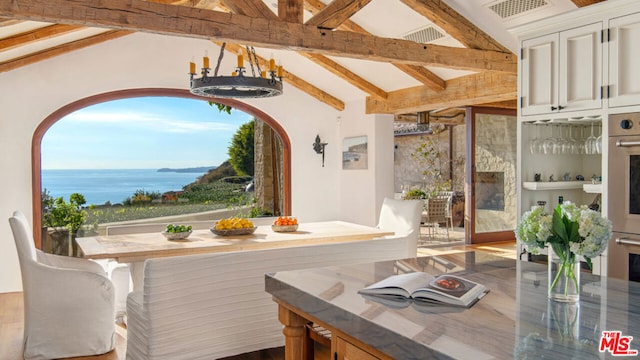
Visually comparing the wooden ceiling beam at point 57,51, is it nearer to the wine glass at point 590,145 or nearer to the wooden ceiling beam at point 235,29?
the wooden ceiling beam at point 235,29

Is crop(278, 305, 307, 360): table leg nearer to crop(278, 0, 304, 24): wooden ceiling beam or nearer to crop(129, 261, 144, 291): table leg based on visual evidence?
crop(129, 261, 144, 291): table leg

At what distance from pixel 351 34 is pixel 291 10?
1.97 feet

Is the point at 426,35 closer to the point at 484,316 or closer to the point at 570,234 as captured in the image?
the point at 570,234

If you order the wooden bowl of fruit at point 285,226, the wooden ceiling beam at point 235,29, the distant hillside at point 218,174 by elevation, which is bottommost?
the wooden bowl of fruit at point 285,226

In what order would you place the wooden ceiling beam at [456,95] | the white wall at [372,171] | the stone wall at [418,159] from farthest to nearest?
the stone wall at [418,159], the white wall at [372,171], the wooden ceiling beam at [456,95]

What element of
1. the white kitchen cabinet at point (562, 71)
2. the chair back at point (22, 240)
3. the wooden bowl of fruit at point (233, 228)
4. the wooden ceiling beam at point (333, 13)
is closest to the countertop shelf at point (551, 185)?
the white kitchen cabinet at point (562, 71)

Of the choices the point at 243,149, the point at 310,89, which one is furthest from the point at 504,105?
the point at 243,149

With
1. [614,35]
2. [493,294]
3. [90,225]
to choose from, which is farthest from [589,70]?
[90,225]

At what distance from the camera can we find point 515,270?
216cm

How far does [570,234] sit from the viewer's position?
1621 mm

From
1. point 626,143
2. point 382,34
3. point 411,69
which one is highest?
point 382,34

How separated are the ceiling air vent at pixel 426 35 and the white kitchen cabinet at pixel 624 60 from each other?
235 centimetres

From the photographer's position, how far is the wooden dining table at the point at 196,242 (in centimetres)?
409

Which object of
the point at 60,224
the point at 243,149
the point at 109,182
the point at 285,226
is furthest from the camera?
the point at 243,149
